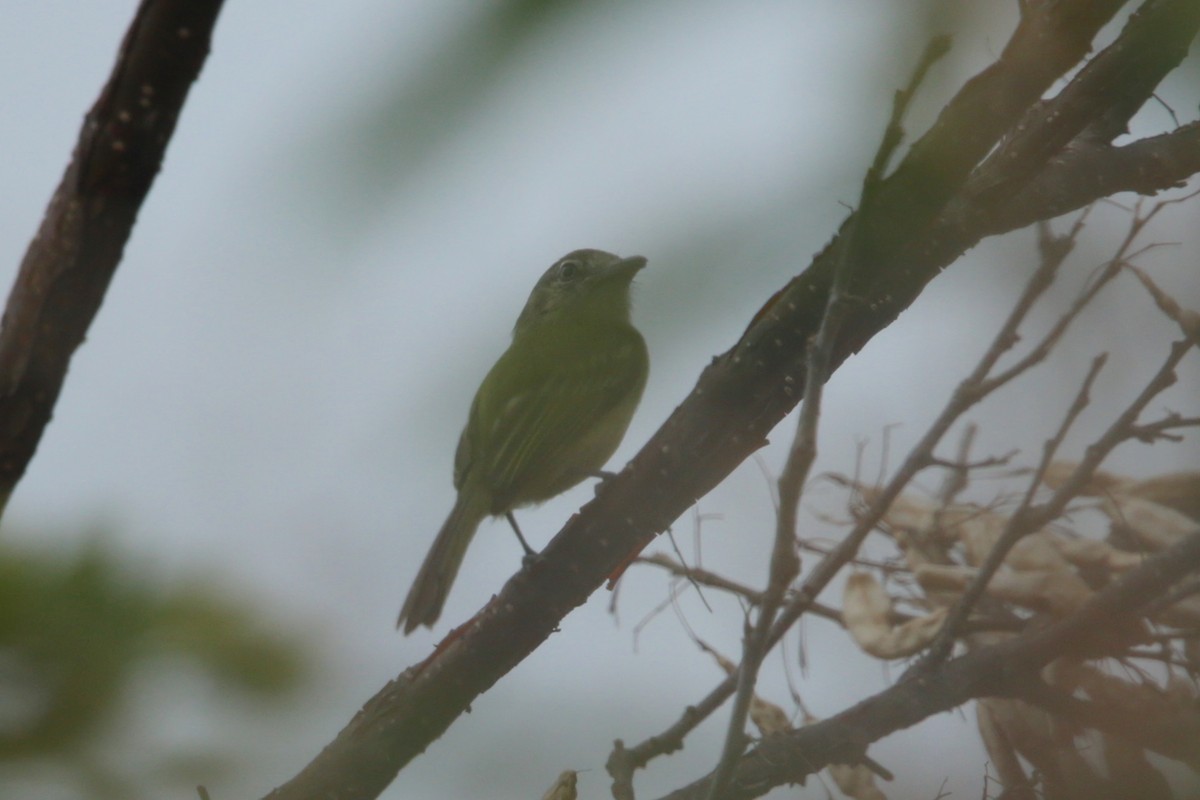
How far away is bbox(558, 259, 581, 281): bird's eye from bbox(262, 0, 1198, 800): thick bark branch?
14.0ft

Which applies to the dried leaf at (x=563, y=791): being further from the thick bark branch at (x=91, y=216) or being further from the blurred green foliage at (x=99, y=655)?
the blurred green foliage at (x=99, y=655)

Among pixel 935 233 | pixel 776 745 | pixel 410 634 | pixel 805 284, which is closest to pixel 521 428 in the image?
pixel 410 634

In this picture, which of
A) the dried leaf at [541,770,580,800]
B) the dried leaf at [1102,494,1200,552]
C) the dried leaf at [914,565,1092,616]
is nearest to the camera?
the dried leaf at [541,770,580,800]

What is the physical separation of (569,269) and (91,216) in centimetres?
601

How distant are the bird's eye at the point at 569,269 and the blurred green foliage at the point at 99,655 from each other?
20.8 feet

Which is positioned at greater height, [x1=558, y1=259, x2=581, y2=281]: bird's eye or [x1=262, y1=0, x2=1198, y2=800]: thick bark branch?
[x1=558, y1=259, x2=581, y2=281]: bird's eye

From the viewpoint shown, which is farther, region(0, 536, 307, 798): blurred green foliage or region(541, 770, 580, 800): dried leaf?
region(541, 770, 580, 800): dried leaf

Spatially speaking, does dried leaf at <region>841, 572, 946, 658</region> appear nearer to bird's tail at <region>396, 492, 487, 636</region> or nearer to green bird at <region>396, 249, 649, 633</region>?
green bird at <region>396, 249, 649, 633</region>

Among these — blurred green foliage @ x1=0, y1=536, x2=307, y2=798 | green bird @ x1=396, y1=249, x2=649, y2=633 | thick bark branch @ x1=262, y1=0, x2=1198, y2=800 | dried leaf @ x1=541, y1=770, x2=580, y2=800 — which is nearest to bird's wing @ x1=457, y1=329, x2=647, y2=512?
green bird @ x1=396, y1=249, x2=649, y2=633

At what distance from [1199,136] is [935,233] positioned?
1053 mm

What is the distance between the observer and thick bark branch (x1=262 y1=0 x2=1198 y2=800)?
226 cm

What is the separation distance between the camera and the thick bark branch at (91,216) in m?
1.23

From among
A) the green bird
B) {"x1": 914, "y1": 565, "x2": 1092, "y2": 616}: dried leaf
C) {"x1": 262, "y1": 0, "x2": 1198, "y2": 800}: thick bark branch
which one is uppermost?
the green bird

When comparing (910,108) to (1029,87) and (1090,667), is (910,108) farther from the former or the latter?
(1090,667)
